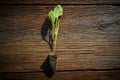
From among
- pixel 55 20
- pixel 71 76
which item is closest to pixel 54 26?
pixel 55 20

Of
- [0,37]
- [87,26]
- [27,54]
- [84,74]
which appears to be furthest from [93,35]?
[0,37]

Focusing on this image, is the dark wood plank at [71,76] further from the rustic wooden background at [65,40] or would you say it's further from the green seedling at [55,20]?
the green seedling at [55,20]

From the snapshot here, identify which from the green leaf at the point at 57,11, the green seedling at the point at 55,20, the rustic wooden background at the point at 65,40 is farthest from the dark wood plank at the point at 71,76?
the green leaf at the point at 57,11

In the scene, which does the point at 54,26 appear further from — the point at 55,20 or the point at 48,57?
the point at 48,57

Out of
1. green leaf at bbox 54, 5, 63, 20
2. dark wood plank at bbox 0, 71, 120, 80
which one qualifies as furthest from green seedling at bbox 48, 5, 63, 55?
dark wood plank at bbox 0, 71, 120, 80

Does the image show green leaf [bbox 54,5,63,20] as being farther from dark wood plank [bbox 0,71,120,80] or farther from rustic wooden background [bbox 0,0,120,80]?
dark wood plank [bbox 0,71,120,80]

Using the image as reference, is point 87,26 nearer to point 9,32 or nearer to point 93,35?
point 93,35

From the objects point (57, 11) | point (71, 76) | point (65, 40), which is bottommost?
point (71, 76)
